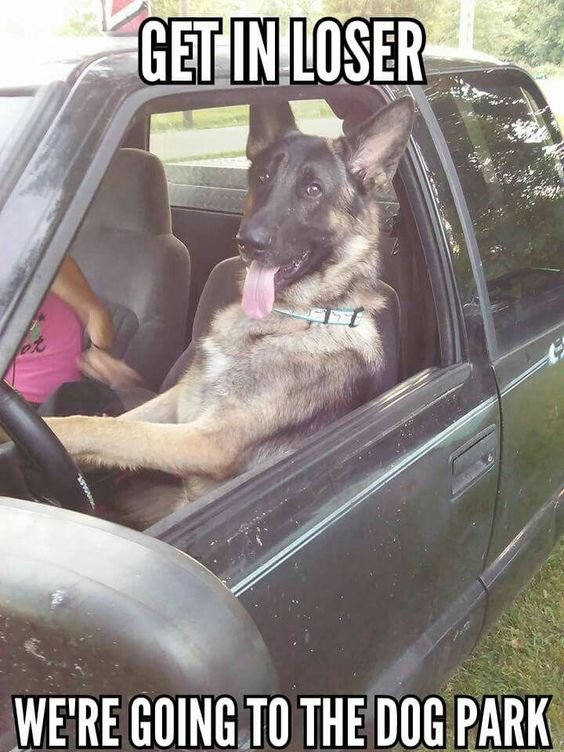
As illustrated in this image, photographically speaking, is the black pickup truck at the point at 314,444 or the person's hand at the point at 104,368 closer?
the black pickup truck at the point at 314,444

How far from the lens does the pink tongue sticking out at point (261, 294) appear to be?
203 cm

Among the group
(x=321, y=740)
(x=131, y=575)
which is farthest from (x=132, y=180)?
(x=131, y=575)

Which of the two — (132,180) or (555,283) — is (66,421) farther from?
(555,283)

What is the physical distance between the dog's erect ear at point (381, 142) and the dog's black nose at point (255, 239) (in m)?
0.35

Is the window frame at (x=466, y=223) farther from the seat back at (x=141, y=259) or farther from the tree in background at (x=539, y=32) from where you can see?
the tree in background at (x=539, y=32)

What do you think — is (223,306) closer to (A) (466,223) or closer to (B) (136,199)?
(B) (136,199)

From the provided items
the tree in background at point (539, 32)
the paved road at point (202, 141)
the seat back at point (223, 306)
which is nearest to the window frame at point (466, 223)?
the seat back at point (223, 306)

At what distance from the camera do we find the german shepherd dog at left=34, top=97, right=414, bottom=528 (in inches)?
71.9

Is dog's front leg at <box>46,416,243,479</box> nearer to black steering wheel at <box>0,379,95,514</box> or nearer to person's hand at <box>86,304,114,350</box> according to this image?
black steering wheel at <box>0,379,95,514</box>

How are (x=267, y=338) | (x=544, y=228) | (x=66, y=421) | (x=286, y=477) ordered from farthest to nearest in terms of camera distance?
1. (x=544, y=228)
2. (x=267, y=338)
3. (x=66, y=421)
4. (x=286, y=477)

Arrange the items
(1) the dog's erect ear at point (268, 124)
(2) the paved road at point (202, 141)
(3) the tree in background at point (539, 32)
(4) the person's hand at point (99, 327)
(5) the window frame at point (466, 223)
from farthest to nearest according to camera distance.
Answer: (3) the tree in background at point (539, 32), (2) the paved road at point (202, 141), (4) the person's hand at point (99, 327), (1) the dog's erect ear at point (268, 124), (5) the window frame at point (466, 223)

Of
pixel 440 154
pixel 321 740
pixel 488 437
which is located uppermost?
pixel 440 154

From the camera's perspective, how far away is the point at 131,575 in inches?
29.7

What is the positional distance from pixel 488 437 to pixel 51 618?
1.38m
